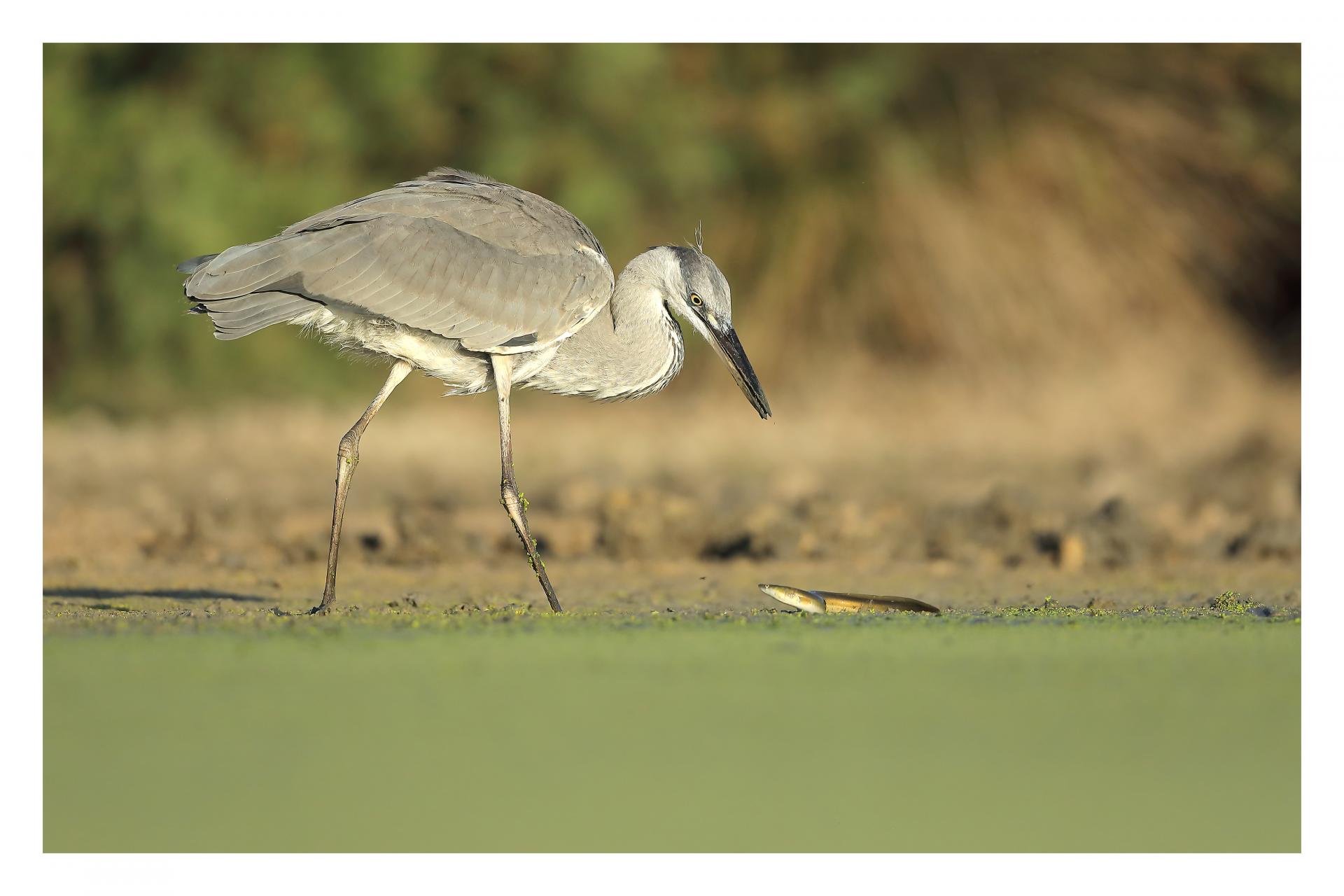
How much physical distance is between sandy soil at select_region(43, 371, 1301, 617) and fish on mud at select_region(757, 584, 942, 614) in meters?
0.40

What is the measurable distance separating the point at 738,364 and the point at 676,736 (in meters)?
2.71

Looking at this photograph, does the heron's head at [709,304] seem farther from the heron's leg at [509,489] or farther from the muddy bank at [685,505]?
the muddy bank at [685,505]

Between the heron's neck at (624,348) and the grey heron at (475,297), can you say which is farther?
the heron's neck at (624,348)

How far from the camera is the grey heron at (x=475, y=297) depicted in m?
5.79

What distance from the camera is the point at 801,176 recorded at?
38.6 ft

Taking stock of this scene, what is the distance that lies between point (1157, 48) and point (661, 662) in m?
8.37

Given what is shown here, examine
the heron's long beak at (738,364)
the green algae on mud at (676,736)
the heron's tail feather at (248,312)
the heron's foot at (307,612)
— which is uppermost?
the heron's tail feather at (248,312)

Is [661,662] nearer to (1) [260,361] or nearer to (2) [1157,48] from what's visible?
(1) [260,361]

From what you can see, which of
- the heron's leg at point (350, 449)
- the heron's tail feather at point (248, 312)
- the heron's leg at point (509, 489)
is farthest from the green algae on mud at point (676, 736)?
the heron's tail feather at point (248, 312)

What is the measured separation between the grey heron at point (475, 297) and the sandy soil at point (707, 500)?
0.85 m

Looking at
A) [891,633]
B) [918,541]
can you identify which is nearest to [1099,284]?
[918,541]

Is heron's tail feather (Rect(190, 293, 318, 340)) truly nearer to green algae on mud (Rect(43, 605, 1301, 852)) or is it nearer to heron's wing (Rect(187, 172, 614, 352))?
heron's wing (Rect(187, 172, 614, 352))

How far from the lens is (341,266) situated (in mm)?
5816

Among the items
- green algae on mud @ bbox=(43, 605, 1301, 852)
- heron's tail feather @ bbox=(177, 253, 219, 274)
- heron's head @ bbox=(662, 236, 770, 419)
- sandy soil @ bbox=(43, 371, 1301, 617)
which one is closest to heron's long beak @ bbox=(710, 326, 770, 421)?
heron's head @ bbox=(662, 236, 770, 419)
